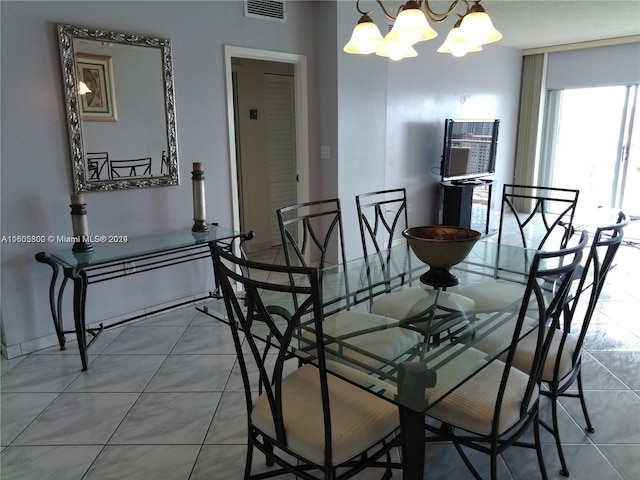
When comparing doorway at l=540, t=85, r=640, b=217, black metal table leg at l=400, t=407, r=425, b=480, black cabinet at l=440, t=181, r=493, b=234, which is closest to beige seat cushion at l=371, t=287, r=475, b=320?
black metal table leg at l=400, t=407, r=425, b=480

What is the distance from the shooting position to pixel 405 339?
1.64 metres

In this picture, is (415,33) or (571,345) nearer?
(415,33)

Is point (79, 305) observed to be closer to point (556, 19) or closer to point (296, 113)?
point (296, 113)

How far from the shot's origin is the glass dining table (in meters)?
1.25

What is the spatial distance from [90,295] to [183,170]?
1.06 m

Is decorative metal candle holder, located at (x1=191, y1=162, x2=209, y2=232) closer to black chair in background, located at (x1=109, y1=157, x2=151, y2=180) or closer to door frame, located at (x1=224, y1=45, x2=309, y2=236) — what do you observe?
black chair in background, located at (x1=109, y1=157, x2=151, y2=180)

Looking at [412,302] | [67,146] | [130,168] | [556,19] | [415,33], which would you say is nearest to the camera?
[415,33]

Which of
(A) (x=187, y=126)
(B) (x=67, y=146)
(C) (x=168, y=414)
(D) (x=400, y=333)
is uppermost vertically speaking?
(A) (x=187, y=126)

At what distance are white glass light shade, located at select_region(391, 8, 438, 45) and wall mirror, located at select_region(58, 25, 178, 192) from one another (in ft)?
6.15

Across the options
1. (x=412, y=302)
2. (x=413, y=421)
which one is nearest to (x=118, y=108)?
(x=412, y=302)

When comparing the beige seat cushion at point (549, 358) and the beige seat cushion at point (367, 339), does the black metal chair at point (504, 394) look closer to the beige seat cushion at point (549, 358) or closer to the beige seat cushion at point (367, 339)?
the beige seat cushion at point (549, 358)

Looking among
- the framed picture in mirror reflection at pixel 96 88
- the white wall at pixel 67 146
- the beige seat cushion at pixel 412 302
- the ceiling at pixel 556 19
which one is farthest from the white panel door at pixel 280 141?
the beige seat cushion at pixel 412 302

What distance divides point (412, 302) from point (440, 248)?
33 cm

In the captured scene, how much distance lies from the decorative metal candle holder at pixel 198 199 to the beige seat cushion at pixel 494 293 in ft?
6.04
